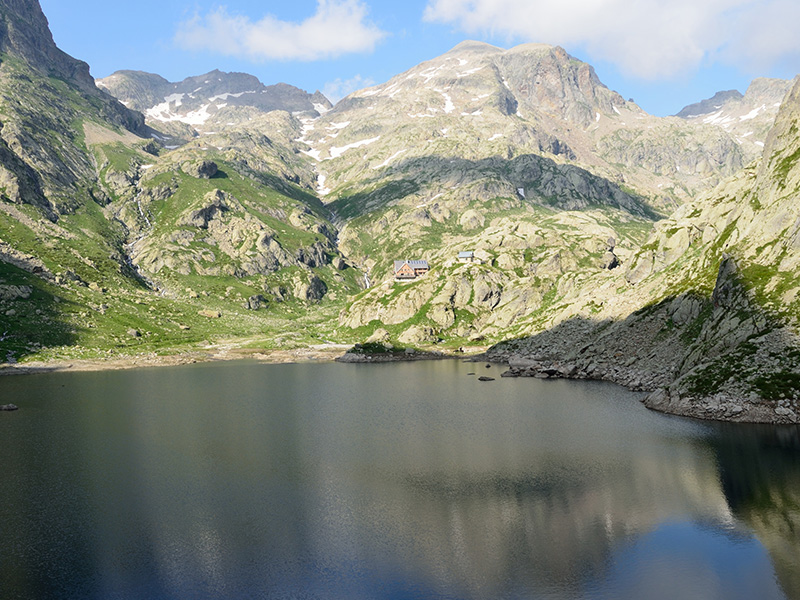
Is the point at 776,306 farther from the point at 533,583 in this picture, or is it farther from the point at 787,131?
the point at 533,583

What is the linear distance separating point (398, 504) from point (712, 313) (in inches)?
3261

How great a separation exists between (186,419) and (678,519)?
82.5 metres

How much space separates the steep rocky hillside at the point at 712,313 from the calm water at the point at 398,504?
9.12 m

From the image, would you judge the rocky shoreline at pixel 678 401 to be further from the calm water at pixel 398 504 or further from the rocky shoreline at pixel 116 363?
the rocky shoreline at pixel 116 363

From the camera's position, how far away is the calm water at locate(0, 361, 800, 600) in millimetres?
39969

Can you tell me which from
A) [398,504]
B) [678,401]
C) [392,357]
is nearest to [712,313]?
[678,401]

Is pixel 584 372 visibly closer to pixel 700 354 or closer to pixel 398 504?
pixel 700 354

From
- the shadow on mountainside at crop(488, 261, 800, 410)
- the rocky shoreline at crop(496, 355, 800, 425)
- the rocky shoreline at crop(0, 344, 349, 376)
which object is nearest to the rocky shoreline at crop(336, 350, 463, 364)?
the rocky shoreline at crop(0, 344, 349, 376)

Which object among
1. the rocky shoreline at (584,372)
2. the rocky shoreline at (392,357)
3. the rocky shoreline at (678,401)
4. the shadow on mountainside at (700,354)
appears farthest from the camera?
the rocky shoreline at (392,357)

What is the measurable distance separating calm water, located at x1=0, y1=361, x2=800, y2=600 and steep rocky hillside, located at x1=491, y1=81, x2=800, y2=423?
9118 millimetres

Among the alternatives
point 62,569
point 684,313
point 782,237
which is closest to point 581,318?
point 684,313

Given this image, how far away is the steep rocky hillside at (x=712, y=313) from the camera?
8406 cm

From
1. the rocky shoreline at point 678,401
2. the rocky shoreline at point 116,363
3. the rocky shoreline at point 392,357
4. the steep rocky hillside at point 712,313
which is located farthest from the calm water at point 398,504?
the rocky shoreline at point 392,357

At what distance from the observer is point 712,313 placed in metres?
104
